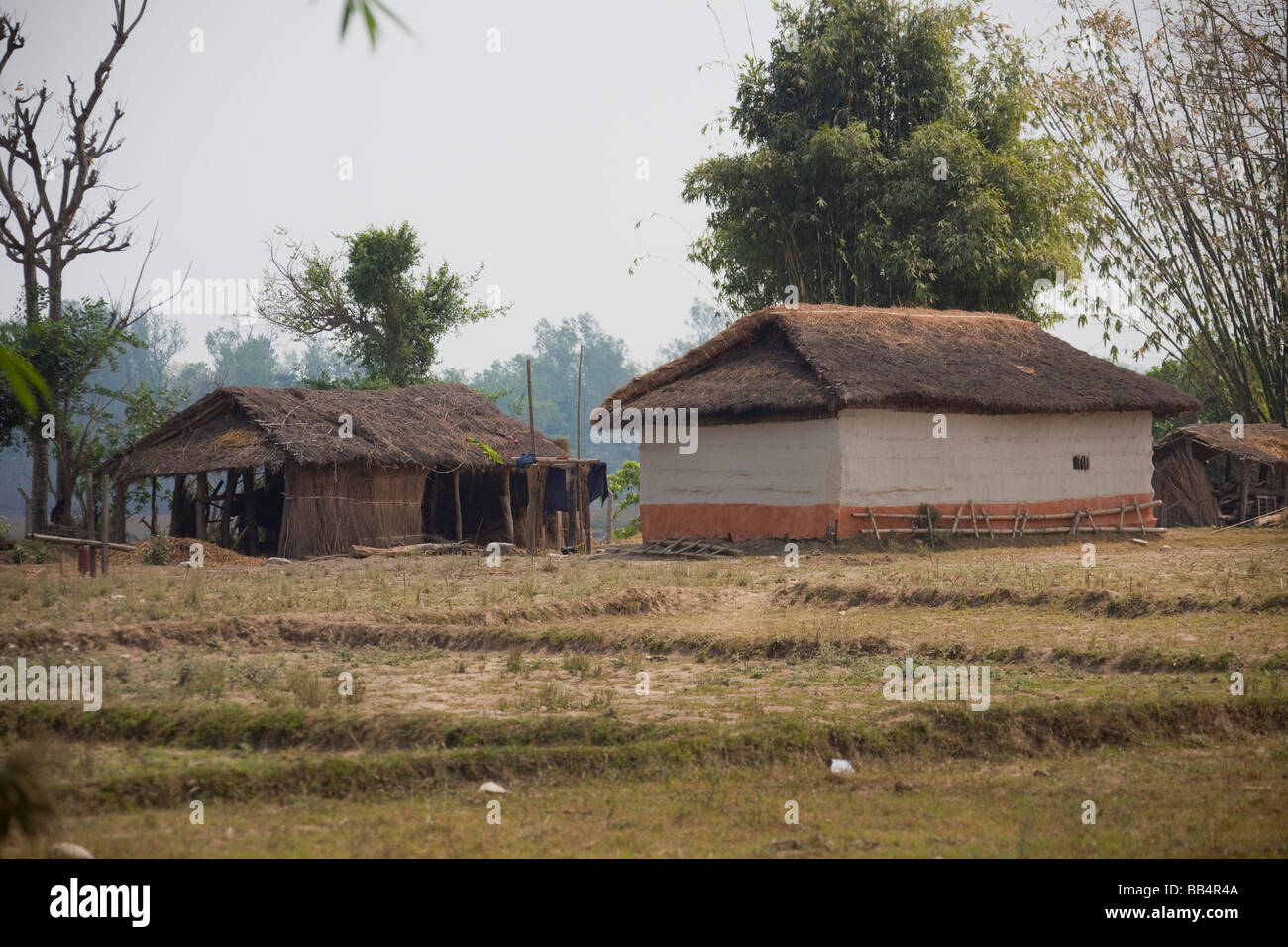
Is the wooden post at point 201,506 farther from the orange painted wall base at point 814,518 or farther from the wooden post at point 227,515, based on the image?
the orange painted wall base at point 814,518

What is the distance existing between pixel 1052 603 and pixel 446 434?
53.7 feet

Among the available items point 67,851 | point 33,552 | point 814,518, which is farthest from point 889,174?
point 67,851

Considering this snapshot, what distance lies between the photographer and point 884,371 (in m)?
20.3

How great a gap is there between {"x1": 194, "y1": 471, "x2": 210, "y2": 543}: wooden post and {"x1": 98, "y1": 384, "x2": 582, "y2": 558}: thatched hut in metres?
0.03

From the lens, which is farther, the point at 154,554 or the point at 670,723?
the point at 154,554

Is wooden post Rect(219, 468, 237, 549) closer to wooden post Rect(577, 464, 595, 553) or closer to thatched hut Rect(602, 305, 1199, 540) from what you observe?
wooden post Rect(577, 464, 595, 553)

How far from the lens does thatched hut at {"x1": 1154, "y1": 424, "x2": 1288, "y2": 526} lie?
87.0 feet

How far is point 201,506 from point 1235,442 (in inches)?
829

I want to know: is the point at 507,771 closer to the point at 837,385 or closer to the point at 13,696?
the point at 13,696

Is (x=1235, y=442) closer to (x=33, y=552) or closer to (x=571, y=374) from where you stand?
(x=33, y=552)
